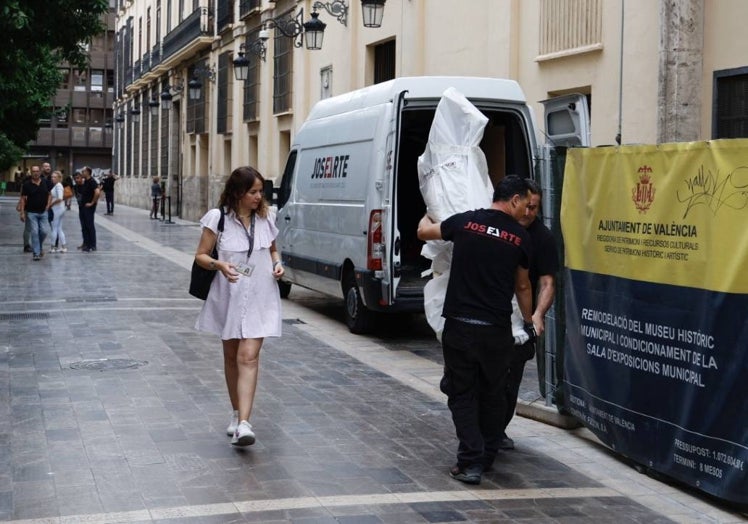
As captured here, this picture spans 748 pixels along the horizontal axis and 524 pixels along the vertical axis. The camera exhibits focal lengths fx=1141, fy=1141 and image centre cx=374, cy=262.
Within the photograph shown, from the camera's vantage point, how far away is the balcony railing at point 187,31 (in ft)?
126

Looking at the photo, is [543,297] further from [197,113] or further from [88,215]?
[197,113]

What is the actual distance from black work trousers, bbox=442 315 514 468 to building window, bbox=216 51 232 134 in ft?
98.7

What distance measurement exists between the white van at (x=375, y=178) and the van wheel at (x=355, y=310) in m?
0.01

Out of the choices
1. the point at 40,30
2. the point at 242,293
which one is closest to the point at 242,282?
the point at 242,293

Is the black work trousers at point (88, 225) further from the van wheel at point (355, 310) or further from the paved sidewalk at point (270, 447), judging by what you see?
the van wheel at point (355, 310)

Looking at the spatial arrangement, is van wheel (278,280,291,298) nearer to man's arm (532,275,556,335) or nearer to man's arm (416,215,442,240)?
man's arm (416,215,442,240)

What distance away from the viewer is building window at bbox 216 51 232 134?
3600 cm

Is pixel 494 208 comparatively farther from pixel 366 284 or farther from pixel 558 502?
pixel 366 284

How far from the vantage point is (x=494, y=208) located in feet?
21.4

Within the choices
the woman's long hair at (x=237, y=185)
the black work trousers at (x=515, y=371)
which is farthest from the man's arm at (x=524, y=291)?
the woman's long hair at (x=237, y=185)

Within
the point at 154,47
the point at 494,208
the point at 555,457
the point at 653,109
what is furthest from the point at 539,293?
the point at 154,47

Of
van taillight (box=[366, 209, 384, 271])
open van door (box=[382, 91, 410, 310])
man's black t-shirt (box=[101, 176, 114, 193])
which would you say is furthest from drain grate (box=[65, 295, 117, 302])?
man's black t-shirt (box=[101, 176, 114, 193])

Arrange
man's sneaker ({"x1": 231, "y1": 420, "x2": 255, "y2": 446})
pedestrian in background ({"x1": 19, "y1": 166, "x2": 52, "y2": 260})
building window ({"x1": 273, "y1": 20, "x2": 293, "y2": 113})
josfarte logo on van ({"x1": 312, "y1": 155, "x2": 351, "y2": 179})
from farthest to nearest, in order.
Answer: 1. building window ({"x1": 273, "y1": 20, "x2": 293, "y2": 113})
2. pedestrian in background ({"x1": 19, "y1": 166, "x2": 52, "y2": 260})
3. josfarte logo on van ({"x1": 312, "y1": 155, "x2": 351, "y2": 179})
4. man's sneaker ({"x1": 231, "y1": 420, "x2": 255, "y2": 446})

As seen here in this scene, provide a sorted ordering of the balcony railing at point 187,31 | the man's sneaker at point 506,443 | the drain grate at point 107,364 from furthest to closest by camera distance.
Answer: the balcony railing at point 187,31, the drain grate at point 107,364, the man's sneaker at point 506,443
